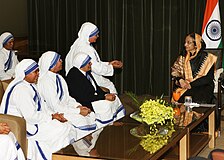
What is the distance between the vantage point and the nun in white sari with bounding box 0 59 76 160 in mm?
4770

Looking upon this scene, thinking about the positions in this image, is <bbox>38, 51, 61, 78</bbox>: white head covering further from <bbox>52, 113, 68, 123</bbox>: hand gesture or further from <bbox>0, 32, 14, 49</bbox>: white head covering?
<bbox>0, 32, 14, 49</bbox>: white head covering

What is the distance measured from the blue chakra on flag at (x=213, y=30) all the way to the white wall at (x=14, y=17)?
12.7ft

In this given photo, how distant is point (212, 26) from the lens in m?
8.04

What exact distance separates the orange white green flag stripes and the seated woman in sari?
1.55 m

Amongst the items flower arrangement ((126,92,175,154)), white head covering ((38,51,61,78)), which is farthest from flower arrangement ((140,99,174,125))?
white head covering ((38,51,61,78))

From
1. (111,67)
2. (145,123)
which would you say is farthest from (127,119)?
(111,67)

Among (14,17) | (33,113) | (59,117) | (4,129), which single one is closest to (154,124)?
(59,117)

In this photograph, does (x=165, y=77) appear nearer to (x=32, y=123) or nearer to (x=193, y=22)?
(x=193, y=22)

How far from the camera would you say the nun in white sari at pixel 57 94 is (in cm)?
539

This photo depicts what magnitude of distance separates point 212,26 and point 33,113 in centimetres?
417

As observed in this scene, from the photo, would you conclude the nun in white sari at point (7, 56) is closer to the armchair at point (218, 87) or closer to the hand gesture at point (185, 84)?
the armchair at point (218, 87)

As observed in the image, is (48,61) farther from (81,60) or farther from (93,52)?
(93,52)

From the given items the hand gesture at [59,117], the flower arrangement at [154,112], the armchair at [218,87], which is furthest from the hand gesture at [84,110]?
the armchair at [218,87]

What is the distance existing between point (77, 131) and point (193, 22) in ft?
13.3
